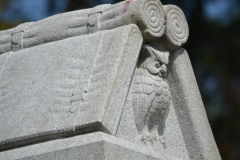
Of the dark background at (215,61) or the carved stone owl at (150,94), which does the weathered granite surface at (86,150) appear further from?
the dark background at (215,61)

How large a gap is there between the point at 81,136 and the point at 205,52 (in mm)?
4922

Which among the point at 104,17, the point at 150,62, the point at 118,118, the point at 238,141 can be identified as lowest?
the point at 238,141

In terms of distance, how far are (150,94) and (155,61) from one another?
9.4 inches

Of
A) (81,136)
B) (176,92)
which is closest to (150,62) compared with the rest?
(176,92)

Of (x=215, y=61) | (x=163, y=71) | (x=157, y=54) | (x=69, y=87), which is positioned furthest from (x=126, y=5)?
(x=215, y=61)

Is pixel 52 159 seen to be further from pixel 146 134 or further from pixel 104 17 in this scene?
pixel 104 17

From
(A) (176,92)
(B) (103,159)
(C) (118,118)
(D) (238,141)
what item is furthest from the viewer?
(D) (238,141)

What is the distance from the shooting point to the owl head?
10.0ft

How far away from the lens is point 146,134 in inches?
116

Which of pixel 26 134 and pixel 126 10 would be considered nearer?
pixel 26 134

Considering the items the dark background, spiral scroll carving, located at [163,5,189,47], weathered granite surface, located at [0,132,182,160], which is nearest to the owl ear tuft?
spiral scroll carving, located at [163,5,189,47]

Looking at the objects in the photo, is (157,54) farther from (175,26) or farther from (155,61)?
(175,26)

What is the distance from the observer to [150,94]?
2.99 meters

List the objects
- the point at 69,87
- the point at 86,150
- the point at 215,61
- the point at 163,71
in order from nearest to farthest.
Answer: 1. the point at 86,150
2. the point at 69,87
3. the point at 163,71
4. the point at 215,61
